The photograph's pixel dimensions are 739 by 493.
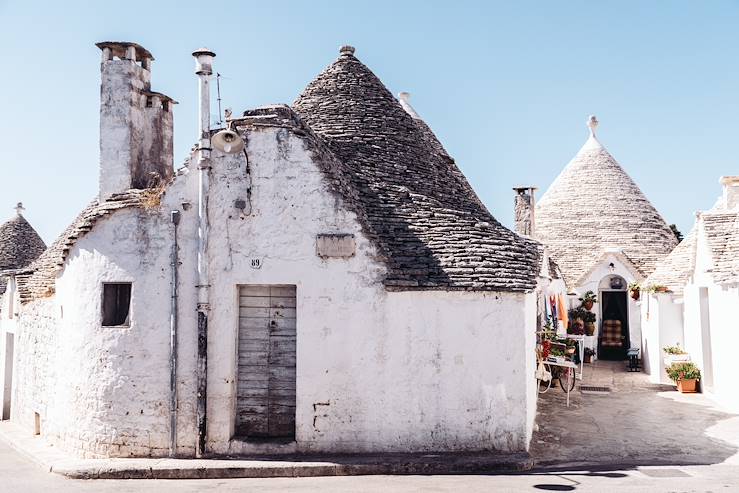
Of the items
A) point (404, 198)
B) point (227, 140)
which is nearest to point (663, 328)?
point (404, 198)

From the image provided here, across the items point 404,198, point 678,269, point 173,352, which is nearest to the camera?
point 173,352

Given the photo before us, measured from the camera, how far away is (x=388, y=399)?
1027 centimetres

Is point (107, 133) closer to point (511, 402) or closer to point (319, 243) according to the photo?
point (319, 243)

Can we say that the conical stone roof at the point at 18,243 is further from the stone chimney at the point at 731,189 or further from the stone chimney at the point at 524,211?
the stone chimney at the point at 731,189

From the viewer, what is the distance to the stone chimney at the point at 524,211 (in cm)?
2069

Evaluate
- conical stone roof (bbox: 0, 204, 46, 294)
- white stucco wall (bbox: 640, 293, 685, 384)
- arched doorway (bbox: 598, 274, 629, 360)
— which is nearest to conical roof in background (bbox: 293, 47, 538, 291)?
white stucco wall (bbox: 640, 293, 685, 384)

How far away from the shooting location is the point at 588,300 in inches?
960

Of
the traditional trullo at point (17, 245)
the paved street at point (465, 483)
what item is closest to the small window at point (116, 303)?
the paved street at point (465, 483)

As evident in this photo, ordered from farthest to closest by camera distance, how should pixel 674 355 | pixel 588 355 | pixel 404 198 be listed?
pixel 588 355, pixel 674 355, pixel 404 198

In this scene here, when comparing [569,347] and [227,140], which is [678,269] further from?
[227,140]

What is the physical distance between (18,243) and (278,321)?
1667 centimetres

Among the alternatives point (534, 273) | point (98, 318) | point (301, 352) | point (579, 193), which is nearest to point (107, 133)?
point (98, 318)

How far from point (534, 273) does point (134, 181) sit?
23.3 feet

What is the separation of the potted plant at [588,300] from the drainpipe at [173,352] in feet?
57.4
